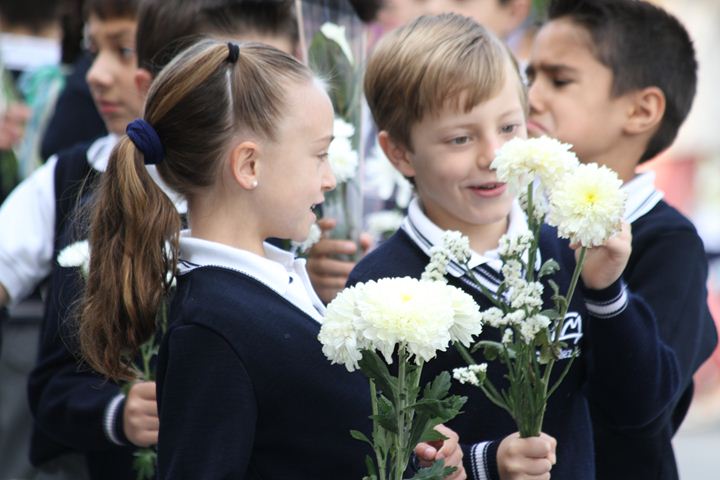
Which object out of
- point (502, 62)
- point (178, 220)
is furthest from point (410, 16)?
point (178, 220)

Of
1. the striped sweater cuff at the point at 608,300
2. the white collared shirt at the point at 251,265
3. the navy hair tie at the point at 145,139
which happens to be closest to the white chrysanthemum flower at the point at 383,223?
the striped sweater cuff at the point at 608,300

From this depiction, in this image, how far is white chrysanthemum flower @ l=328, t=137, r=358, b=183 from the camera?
110 inches

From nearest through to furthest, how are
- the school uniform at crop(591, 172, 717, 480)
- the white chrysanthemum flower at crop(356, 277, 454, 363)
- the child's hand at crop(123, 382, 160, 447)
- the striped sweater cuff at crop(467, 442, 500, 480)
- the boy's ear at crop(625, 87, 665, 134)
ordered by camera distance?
1. the white chrysanthemum flower at crop(356, 277, 454, 363)
2. the striped sweater cuff at crop(467, 442, 500, 480)
3. the child's hand at crop(123, 382, 160, 447)
4. the school uniform at crop(591, 172, 717, 480)
5. the boy's ear at crop(625, 87, 665, 134)

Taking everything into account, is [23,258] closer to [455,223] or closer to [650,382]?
[455,223]

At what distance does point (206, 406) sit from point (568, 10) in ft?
5.73

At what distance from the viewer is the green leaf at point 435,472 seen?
73.8 inches

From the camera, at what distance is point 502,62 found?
8.32 ft

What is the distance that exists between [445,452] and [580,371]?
51cm

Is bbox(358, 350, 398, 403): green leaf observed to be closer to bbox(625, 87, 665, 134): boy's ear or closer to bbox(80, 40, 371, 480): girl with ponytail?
bbox(80, 40, 371, 480): girl with ponytail

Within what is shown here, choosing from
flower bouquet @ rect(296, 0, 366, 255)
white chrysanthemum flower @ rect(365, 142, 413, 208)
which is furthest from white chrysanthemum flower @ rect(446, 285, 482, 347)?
white chrysanthemum flower @ rect(365, 142, 413, 208)

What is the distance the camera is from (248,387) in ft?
6.39

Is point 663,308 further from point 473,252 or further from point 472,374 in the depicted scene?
point 472,374

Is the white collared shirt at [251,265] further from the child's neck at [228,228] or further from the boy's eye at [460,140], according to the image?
the boy's eye at [460,140]

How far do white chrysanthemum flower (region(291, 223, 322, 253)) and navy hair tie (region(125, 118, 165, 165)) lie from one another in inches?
24.4
